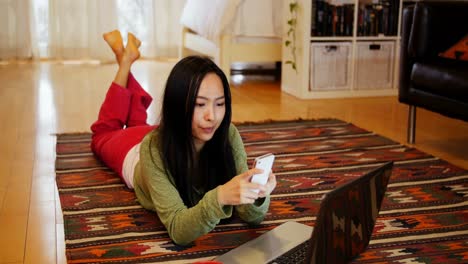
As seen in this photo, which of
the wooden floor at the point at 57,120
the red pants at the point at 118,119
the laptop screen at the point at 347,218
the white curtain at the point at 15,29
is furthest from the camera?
the white curtain at the point at 15,29

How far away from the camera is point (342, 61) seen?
364 centimetres

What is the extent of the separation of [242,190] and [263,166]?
0.09 m

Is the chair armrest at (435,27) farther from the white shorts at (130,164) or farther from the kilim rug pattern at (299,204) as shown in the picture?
the white shorts at (130,164)

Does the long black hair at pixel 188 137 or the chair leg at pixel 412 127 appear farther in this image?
the chair leg at pixel 412 127

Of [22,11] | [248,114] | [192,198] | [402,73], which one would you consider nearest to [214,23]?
[248,114]

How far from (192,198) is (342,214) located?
22.7 inches

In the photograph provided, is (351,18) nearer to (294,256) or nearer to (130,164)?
(130,164)

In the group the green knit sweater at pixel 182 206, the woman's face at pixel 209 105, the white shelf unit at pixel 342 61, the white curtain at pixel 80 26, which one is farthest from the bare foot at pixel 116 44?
the white curtain at pixel 80 26

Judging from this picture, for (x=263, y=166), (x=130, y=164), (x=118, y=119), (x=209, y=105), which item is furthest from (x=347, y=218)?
(x=118, y=119)

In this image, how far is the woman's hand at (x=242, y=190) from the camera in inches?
47.1

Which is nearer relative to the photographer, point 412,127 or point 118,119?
point 118,119

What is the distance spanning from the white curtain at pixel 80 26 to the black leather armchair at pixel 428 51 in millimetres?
2958

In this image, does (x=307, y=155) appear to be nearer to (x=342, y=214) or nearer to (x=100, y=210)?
(x=100, y=210)

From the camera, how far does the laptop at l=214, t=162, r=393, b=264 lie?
94 centimetres
